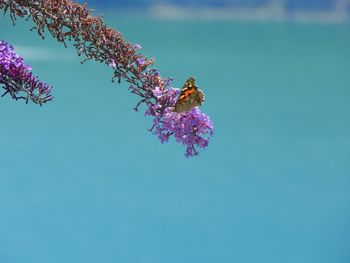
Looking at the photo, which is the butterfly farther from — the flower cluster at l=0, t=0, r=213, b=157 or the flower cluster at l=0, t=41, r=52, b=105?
the flower cluster at l=0, t=41, r=52, b=105

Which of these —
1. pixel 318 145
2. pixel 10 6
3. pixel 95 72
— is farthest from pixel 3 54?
pixel 95 72

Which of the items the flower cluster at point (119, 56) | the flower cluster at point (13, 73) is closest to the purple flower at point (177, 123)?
the flower cluster at point (119, 56)

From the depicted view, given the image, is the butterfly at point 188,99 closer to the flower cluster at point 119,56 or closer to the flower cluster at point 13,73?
the flower cluster at point 119,56

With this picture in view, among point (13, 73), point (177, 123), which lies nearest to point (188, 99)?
point (177, 123)

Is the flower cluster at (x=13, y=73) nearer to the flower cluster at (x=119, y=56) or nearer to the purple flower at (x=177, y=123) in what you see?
the flower cluster at (x=119, y=56)

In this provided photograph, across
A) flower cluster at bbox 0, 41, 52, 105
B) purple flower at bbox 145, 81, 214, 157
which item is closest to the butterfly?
purple flower at bbox 145, 81, 214, 157

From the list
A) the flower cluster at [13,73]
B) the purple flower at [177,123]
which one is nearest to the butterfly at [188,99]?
the purple flower at [177,123]

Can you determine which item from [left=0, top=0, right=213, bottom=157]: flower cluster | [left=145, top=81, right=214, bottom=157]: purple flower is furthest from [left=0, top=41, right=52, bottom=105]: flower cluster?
[left=145, top=81, right=214, bottom=157]: purple flower
